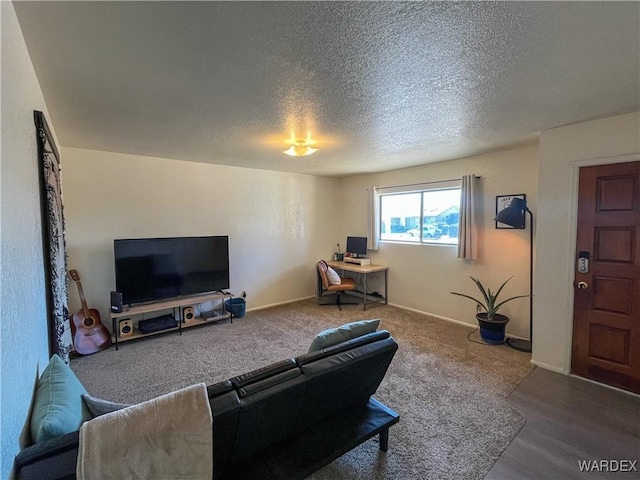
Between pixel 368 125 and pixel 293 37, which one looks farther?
pixel 368 125

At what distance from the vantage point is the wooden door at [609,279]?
100.0 inches

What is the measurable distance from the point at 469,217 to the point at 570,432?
99.7 inches

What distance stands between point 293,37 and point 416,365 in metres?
2.99

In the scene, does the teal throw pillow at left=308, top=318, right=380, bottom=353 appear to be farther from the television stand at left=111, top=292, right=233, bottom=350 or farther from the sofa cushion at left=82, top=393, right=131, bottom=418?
the television stand at left=111, top=292, right=233, bottom=350

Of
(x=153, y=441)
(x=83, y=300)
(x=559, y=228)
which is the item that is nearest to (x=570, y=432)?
(x=559, y=228)

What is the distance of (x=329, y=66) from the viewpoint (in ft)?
5.57

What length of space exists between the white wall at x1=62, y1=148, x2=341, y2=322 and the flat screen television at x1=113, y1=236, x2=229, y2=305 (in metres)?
0.31

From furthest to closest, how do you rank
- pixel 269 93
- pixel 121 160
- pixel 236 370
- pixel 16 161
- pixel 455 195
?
pixel 455 195
pixel 121 160
pixel 236 370
pixel 269 93
pixel 16 161

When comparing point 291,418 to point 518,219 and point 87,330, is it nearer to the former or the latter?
point 87,330

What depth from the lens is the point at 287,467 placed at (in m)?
1.48

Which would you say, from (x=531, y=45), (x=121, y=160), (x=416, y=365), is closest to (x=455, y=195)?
(x=416, y=365)

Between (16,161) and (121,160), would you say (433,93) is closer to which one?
(16,161)

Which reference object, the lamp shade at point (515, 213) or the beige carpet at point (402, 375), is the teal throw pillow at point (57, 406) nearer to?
the beige carpet at point (402, 375)

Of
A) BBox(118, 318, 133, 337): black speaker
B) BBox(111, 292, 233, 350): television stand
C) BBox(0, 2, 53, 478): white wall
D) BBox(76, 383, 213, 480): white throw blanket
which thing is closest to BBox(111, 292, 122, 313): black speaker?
BBox(111, 292, 233, 350): television stand
